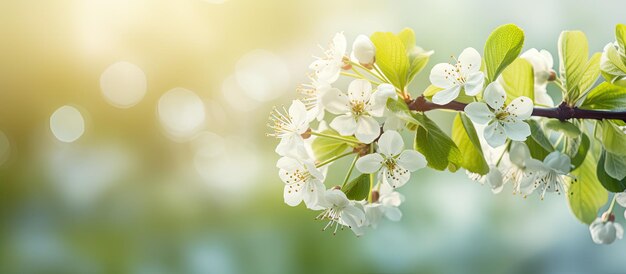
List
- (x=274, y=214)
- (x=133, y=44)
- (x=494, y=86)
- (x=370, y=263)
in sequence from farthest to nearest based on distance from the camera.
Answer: (x=133, y=44), (x=274, y=214), (x=370, y=263), (x=494, y=86)

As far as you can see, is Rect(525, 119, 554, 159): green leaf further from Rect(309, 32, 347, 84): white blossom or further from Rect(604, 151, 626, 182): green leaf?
A: Rect(309, 32, 347, 84): white blossom

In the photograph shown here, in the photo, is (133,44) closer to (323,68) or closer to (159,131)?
(159,131)

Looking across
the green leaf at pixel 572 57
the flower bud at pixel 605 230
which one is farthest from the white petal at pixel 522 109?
the flower bud at pixel 605 230

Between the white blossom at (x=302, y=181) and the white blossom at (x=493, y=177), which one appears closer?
the white blossom at (x=302, y=181)

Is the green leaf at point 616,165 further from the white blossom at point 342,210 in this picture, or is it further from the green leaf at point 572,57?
the white blossom at point 342,210

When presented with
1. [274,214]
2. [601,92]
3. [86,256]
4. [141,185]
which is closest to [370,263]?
[274,214]

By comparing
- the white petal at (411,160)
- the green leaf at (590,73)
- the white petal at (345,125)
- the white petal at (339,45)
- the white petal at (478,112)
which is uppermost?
the white petal at (339,45)
